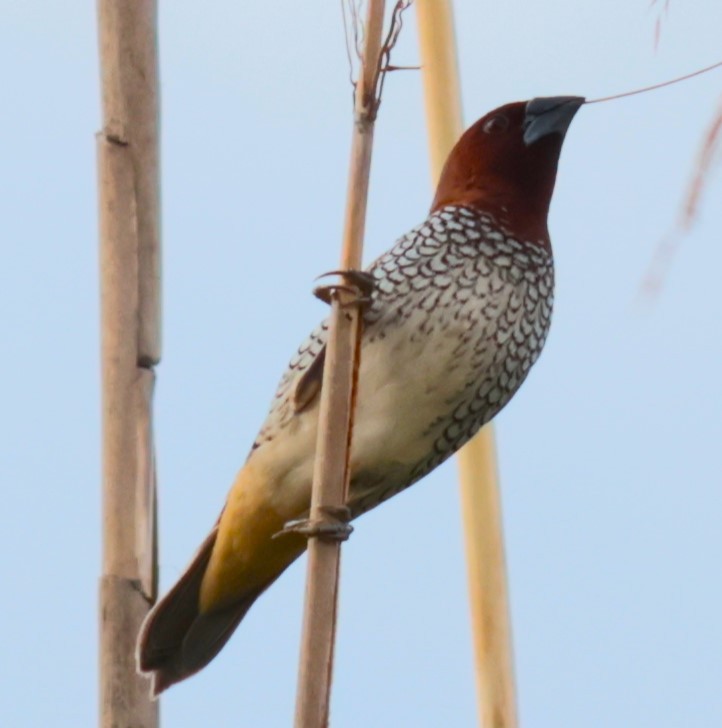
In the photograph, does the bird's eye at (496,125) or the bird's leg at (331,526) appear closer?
the bird's leg at (331,526)

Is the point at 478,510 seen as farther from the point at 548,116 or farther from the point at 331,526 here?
the point at 548,116

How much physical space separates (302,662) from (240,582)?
1.21 m

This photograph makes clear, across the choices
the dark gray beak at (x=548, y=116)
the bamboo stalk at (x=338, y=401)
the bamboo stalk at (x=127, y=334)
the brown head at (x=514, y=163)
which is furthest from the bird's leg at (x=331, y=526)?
the dark gray beak at (x=548, y=116)

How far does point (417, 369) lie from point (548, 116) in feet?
2.27

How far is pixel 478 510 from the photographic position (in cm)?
221

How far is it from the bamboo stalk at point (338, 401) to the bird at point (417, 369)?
0.68 meters

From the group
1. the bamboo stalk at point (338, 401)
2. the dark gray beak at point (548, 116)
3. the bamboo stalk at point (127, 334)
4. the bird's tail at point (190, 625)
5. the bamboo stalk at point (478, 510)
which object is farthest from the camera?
the dark gray beak at point (548, 116)

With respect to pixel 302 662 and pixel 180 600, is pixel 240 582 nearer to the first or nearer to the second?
pixel 180 600

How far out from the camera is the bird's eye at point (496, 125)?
2984 mm

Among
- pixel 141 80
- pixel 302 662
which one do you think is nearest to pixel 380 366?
pixel 141 80

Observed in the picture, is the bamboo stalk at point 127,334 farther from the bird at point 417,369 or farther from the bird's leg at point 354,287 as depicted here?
the bird at point 417,369

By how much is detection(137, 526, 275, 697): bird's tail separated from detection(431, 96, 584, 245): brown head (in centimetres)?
92

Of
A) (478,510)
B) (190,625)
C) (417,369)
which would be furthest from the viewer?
(190,625)

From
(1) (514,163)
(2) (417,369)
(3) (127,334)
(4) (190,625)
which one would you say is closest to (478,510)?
(2) (417,369)
